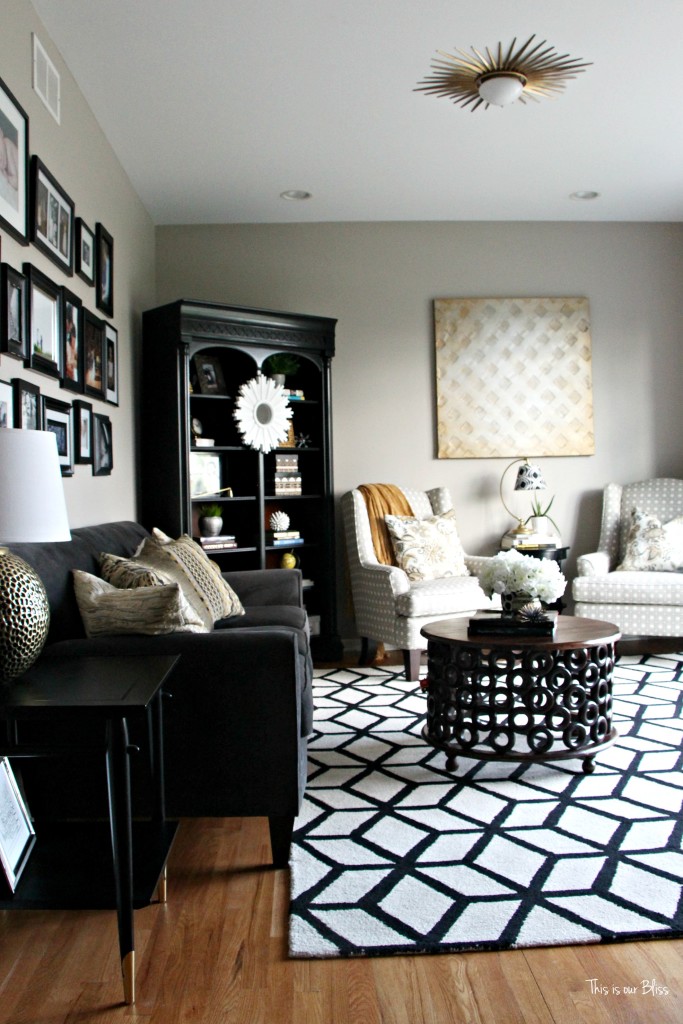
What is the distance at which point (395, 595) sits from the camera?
4.48 metres

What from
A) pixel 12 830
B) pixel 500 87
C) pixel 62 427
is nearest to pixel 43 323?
pixel 62 427

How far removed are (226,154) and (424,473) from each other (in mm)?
2294

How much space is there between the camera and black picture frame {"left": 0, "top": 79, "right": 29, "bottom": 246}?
8.33 ft

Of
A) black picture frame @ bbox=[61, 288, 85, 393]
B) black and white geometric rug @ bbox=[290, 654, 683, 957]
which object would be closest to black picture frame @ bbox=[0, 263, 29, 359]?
black picture frame @ bbox=[61, 288, 85, 393]

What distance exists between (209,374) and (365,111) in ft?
5.77

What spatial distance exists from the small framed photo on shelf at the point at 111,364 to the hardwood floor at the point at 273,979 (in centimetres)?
248

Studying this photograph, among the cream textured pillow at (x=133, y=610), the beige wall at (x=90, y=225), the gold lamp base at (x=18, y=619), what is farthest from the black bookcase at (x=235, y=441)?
the gold lamp base at (x=18, y=619)

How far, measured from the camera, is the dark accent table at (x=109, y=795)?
5.40ft

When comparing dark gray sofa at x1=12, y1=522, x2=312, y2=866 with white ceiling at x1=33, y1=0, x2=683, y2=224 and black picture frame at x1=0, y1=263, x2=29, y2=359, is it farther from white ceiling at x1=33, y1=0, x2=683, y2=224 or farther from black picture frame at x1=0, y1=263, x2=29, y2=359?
white ceiling at x1=33, y1=0, x2=683, y2=224

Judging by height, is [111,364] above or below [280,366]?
below

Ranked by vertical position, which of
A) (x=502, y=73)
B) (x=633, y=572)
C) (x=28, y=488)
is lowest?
(x=633, y=572)

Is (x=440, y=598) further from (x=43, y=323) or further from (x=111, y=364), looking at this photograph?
(x=43, y=323)

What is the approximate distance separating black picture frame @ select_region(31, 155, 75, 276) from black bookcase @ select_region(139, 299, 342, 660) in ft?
4.24

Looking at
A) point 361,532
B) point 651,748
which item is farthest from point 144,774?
point 361,532
